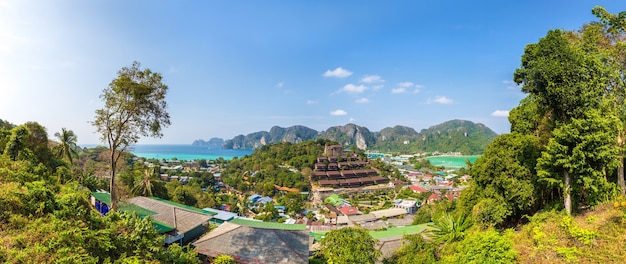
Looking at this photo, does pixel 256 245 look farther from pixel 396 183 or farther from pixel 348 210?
pixel 396 183

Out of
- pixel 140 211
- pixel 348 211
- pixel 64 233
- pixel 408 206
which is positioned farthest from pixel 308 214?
pixel 64 233

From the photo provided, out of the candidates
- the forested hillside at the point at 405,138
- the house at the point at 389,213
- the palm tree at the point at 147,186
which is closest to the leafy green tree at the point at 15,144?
the palm tree at the point at 147,186

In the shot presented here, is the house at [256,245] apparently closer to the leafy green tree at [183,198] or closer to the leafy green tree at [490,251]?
the leafy green tree at [490,251]

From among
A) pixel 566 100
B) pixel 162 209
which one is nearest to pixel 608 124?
pixel 566 100

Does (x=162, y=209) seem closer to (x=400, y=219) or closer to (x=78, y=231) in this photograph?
(x=78, y=231)

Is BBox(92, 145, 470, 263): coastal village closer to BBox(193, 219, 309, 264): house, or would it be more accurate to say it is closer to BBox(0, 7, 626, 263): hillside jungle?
BBox(193, 219, 309, 264): house

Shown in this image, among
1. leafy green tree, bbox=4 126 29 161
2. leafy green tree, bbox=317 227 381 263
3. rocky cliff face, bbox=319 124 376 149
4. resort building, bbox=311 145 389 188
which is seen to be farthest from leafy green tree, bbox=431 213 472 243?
rocky cliff face, bbox=319 124 376 149
